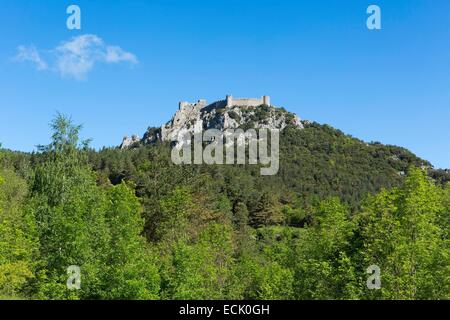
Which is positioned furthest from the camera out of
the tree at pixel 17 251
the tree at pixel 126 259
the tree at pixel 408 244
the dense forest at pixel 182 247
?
the tree at pixel 126 259

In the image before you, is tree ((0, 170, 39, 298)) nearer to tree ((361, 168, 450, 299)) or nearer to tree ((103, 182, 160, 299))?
tree ((103, 182, 160, 299))

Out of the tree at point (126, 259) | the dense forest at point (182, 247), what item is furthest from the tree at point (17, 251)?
the tree at point (126, 259)

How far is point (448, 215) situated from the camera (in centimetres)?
4006

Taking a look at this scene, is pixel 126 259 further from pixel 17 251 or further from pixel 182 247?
pixel 17 251

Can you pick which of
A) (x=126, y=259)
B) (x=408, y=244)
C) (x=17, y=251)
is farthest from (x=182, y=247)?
(x=408, y=244)

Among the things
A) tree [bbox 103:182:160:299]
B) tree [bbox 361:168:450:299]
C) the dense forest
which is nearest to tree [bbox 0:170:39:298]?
the dense forest

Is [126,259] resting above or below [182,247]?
below

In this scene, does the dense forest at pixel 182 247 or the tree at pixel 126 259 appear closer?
the dense forest at pixel 182 247

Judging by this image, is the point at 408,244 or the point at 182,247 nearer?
the point at 408,244

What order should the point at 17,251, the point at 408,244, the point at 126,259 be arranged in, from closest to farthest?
the point at 408,244 < the point at 17,251 < the point at 126,259

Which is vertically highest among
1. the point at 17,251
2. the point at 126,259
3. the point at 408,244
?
the point at 408,244

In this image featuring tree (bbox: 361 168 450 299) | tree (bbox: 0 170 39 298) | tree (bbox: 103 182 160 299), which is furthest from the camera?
tree (bbox: 103 182 160 299)

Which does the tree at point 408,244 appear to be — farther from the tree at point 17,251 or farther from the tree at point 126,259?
the tree at point 17,251

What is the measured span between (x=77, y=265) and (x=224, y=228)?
73.3 feet
